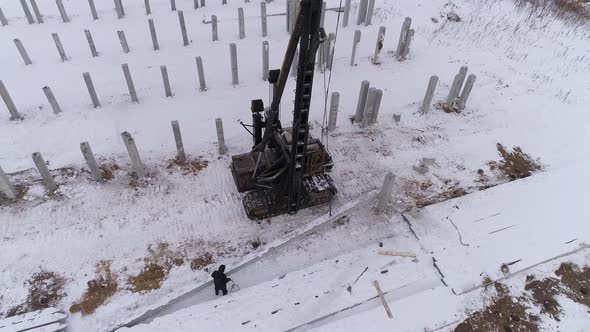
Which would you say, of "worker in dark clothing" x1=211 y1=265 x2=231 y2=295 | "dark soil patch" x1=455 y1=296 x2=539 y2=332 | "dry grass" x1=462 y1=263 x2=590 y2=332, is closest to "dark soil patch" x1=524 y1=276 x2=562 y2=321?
"dry grass" x1=462 y1=263 x2=590 y2=332

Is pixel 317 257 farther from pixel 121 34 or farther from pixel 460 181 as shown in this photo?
pixel 121 34

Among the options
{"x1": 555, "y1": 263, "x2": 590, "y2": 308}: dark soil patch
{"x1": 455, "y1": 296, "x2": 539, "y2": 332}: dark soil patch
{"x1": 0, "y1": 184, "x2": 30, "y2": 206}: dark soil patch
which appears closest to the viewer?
{"x1": 455, "y1": 296, "x2": 539, "y2": 332}: dark soil patch

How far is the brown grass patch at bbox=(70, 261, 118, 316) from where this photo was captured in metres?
6.58

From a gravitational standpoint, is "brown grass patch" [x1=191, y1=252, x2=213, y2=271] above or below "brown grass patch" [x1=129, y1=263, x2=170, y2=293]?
above

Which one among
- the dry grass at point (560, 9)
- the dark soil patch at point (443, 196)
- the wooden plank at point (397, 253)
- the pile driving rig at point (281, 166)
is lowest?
the wooden plank at point (397, 253)

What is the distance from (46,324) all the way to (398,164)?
781cm

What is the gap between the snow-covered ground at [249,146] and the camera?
6.98 metres

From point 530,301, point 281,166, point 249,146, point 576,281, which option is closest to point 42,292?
point 281,166

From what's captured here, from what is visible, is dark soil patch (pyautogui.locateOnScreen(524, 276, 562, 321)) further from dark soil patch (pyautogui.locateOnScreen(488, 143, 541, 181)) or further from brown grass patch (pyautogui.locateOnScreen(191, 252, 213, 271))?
brown grass patch (pyautogui.locateOnScreen(191, 252, 213, 271))

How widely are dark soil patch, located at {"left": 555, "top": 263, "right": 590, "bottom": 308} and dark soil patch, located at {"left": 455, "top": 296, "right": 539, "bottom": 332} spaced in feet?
3.55

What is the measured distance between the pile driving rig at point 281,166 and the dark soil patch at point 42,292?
3.63 m

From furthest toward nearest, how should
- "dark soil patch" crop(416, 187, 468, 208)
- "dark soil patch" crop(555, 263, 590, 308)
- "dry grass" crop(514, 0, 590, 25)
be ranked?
1. "dry grass" crop(514, 0, 590, 25)
2. "dark soil patch" crop(416, 187, 468, 208)
3. "dark soil patch" crop(555, 263, 590, 308)

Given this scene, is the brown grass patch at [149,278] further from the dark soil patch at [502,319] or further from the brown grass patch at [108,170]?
the dark soil patch at [502,319]

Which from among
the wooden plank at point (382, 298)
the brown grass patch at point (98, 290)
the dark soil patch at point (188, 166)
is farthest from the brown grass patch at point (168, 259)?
the wooden plank at point (382, 298)
